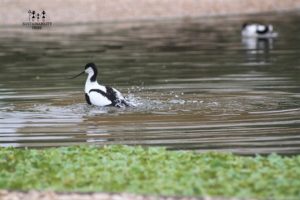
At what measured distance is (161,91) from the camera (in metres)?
23.4

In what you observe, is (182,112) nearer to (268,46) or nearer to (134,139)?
(134,139)

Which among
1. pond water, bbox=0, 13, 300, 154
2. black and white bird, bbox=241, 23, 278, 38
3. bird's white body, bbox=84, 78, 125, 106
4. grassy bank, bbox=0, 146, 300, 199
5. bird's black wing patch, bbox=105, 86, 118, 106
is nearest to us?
grassy bank, bbox=0, 146, 300, 199

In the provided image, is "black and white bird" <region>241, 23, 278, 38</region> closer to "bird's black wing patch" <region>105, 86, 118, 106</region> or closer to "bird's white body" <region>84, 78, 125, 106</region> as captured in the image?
"bird's white body" <region>84, 78, 125, 106</region>

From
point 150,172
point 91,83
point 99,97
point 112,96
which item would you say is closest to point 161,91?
point 91,83

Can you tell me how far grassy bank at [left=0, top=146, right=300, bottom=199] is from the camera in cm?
1099

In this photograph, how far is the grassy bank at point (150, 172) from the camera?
36.1ft

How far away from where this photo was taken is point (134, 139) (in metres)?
16.4

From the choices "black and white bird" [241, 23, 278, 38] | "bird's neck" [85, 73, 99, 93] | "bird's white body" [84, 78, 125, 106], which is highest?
"bird's neck" [85, 73, 99, 93]

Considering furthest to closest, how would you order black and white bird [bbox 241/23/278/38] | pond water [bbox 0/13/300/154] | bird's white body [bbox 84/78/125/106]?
black and white bird [bbox 241/23/278/38] → bird's white body [bbox 84/78/125/106] → pond water [bbox 0/13/300/154]

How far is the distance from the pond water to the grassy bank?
2026 millimetres

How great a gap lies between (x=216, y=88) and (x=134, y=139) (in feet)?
24.1

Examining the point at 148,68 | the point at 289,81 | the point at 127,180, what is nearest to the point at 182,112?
the point at 289,81

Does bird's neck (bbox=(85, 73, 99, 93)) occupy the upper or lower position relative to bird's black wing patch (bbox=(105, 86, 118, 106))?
upper

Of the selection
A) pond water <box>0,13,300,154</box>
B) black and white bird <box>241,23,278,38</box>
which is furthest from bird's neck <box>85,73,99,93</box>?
black and white bird <box>241,23,278,38</box>
